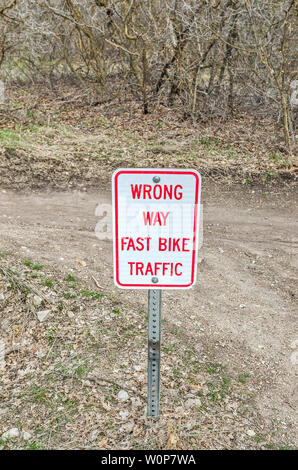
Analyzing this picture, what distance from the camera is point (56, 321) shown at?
3.66 m

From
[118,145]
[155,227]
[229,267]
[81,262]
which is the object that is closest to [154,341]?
[155,227]

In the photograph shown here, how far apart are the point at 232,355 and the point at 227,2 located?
7655mm

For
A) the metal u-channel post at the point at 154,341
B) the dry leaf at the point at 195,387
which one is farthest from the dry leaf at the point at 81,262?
the metal u-channel post at the point at 154,341

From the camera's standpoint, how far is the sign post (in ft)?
6.73

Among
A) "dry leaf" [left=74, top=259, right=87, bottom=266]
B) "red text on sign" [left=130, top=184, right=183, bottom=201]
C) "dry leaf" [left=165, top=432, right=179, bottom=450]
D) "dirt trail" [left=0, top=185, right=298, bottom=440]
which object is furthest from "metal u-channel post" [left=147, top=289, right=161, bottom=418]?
"dry leaf" [left=74, top=259, right=87, bottom=266]

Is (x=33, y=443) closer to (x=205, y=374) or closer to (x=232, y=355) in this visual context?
(x=205, y=374)

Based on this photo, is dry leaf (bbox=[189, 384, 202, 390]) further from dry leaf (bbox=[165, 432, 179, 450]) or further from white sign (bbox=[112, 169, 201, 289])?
white sign (bbox=[112, 169, 201, 289])

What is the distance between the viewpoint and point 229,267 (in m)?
4.92

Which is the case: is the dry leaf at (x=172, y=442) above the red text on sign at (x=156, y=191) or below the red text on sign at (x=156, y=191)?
below

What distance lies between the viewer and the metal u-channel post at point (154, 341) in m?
2.27

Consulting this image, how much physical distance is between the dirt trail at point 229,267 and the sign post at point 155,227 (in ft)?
4.81

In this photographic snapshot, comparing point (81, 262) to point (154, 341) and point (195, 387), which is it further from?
point (154, 341)

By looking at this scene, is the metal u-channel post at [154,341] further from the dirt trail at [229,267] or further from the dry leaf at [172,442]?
the dirt trail at [229,267]

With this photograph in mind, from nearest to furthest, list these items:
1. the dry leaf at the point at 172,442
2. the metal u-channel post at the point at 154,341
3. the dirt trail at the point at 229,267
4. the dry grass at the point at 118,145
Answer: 1. the metal u-channel post at the point at 154,341
2. the dry leaf at the point at 172,442
3. the dirt trail at the point at 229,267
4. the dry grass at the point at 118,145
